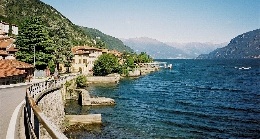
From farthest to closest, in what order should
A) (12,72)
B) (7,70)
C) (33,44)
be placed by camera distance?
(33,44)
(12,72)
(7,70)

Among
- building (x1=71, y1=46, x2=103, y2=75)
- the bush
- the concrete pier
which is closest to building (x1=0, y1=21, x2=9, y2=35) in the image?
building (x1=71, y1=46, x2=103, y2=75)

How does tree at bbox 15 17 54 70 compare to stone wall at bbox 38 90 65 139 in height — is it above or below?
above

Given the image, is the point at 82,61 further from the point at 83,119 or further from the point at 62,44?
the point at 83,119

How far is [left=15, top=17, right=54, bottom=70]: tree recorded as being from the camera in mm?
62625

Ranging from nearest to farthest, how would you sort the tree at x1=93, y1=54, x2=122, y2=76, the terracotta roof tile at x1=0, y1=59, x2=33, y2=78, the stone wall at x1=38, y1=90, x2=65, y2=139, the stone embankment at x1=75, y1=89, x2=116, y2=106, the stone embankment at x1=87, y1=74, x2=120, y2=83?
the stone wall at x1=38, y1=90, x2=65, y2=139
the terracotta roof tile at x1=0, y1=59, x2=33, y2=78
the stone embankment at x1=75, y1=89, x2=116, y2=106
the stone embankment at x1=87, y1=74, x2=120, y2=83
the tree at x1=93, y1=54, x2=122, y2=76

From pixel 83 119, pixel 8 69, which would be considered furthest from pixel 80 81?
pixel 83 119

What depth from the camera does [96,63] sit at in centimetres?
10706

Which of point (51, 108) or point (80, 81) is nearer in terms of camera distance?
point (51, 108)

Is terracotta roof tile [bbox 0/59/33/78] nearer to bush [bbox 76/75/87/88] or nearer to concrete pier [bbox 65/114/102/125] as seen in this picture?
concrete pier [bbox 65/114/102/125]

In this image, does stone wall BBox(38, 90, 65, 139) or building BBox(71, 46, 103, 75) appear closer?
stone wall BBox(38, 90, 65, 139)

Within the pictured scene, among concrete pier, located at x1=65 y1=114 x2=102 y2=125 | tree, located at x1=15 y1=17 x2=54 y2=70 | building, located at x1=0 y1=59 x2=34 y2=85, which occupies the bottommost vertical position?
concrete pier, located at x1=65 y1=114 x2=102 y2=125

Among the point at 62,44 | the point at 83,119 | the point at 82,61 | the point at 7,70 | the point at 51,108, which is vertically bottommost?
the point at 83,119

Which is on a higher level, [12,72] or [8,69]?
[8,69]

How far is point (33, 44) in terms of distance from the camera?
6262 cm
